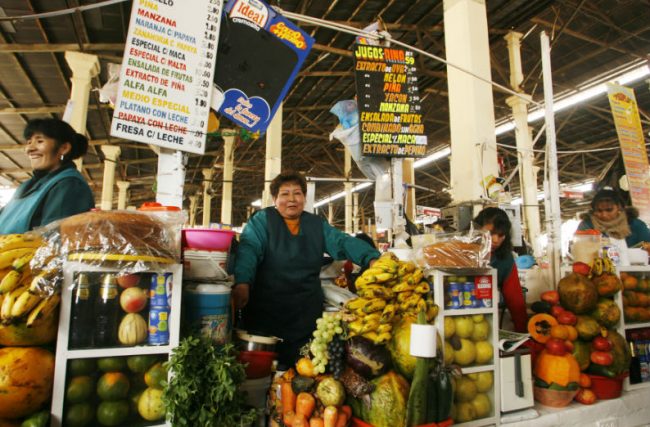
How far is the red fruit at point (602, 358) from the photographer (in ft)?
7.80

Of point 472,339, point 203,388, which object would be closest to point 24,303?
point 203,388

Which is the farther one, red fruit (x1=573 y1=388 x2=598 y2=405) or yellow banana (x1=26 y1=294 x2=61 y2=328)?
red fruit (x1=573 y1=388 x2=598 y2=405)

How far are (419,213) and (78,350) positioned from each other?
820 centimetres

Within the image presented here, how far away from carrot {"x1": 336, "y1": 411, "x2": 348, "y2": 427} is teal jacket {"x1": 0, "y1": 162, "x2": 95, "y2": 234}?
1.69m

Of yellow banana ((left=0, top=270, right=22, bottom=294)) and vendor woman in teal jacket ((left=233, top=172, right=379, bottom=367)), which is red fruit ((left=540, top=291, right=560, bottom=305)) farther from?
yellow banana ((left=0, top=270, right=22, bottom=294))

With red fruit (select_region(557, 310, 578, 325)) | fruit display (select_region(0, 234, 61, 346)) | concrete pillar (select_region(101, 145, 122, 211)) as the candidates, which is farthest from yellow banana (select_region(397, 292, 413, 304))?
concrete pillar (select_region(101, 145, 122, 211))

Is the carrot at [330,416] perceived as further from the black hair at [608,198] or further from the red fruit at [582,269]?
the black hair at [608,198]

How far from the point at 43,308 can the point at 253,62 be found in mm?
1973

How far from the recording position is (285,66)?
2.68 metres

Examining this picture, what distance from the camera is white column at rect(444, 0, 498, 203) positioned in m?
4.80

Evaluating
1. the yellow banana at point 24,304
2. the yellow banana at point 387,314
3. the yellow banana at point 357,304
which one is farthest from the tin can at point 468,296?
the yellow banana at point 24,304

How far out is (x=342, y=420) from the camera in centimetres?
151

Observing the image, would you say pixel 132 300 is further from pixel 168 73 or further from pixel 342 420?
pixel 168 73

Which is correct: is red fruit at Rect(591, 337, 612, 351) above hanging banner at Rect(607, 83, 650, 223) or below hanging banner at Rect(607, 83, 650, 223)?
below
